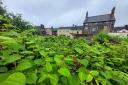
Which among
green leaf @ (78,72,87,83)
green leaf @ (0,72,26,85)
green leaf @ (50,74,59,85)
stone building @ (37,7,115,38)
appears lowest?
stone building @ (37,7,115,38)

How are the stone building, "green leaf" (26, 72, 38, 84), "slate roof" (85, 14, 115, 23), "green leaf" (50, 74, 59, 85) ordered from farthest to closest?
"slate roof" (85, 14, 115, 23)
the stone building
"green leaf" (50, 74, 59, 85)
"green leaf" (26, 72, 38, 84)

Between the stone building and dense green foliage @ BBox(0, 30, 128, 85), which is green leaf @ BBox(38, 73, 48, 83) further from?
the stone building

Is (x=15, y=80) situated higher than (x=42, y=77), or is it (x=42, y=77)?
(x=15, y=80)

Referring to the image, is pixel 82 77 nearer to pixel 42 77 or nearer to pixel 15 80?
pixel 42 77

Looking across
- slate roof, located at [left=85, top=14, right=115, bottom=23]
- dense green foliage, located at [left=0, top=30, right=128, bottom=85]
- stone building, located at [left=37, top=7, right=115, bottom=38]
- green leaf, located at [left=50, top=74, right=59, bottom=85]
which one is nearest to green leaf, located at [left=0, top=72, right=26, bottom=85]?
dense green foliage, located at [left=0, top=30, right=128, bottom=85]

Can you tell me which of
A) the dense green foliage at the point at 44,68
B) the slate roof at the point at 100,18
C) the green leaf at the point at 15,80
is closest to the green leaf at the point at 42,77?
the dense green foliage at the point at 44,68

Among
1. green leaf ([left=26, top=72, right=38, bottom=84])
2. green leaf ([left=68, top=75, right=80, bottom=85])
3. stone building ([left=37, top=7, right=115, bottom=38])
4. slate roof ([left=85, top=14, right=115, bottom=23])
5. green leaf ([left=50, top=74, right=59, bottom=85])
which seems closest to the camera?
green leaf ([left=26, top=72, right=38, bottom=84])

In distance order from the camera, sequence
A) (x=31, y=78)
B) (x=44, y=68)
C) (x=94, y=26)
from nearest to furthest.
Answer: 1. (x=31, y=78)
2. (x=44, y=68)
3. (x=94, y=26)

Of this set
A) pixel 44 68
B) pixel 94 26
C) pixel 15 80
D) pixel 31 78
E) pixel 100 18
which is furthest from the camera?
pixel 94 26

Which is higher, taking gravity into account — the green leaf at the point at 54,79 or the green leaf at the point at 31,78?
the green leaf at the point at 31,78

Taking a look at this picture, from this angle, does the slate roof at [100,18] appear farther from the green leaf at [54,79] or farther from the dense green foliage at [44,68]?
the green leaf at [54,79]

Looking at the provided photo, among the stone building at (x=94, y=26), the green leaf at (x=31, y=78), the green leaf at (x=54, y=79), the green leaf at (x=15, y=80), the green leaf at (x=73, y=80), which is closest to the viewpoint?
the green leaf at (x=15, y=80)

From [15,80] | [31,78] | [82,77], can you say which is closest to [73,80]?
[82,77]

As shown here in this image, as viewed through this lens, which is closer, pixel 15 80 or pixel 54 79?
pixel 15 80
